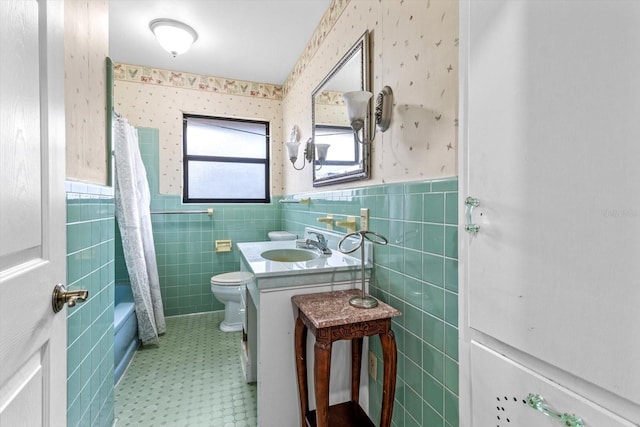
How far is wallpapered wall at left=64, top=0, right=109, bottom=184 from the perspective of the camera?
973 mm

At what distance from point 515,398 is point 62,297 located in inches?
41.1

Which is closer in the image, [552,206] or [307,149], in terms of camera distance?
[552,206]

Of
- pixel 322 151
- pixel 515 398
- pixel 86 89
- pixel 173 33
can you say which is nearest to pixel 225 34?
pixel 173 33

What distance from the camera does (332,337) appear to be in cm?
106

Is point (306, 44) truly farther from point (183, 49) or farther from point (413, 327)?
point (413, 327)

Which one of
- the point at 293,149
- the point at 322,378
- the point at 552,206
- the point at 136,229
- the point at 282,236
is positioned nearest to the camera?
the point at 552,206

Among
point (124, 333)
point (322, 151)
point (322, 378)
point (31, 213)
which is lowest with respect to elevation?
point (124, 333)

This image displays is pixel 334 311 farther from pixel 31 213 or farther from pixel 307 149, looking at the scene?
pixel 307 149

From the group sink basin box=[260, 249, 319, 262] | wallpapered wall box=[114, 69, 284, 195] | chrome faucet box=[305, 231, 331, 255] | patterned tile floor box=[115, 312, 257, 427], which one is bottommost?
patterned tile floor box=[115, 312, 257, 427]

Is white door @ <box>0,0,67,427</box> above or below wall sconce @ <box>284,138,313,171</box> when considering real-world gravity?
below

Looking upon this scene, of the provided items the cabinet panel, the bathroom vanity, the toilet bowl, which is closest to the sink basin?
the bathroom vanity

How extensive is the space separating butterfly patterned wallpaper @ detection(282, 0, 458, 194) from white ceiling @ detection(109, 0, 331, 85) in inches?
22.2

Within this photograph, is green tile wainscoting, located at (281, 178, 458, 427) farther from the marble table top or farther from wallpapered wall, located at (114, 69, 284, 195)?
wallpapered wall, located at (114, 69, 284, 195)

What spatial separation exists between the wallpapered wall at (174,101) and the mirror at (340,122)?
116 centimetres
